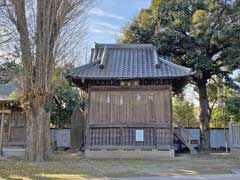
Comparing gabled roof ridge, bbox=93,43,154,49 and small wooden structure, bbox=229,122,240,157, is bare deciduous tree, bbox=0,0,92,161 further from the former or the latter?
small wooden structure, bbox=229,122,240,157

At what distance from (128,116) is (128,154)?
5.47 feet

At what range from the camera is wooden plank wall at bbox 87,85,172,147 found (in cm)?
1420

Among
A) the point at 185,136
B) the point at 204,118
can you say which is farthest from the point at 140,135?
the point at 204,118

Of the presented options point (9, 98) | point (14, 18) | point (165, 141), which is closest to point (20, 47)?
point (14, 18)

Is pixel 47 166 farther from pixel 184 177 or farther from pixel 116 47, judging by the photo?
pixel 116 47

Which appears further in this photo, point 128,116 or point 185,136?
point 185,136

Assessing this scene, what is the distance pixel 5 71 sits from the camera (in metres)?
9.71

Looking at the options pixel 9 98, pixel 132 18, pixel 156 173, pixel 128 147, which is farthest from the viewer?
pixel 132 18

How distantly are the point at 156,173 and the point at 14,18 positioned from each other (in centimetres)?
772

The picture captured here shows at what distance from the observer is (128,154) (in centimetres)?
1413

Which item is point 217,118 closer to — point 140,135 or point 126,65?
point 126,65

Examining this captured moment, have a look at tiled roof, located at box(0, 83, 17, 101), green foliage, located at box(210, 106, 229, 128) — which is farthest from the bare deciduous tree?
green foliage, located at box(210, 106, 229, 128)

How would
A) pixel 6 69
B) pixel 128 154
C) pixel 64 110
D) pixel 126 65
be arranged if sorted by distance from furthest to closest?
1. pixel 64 110
2. pixel 126 65
3. pixel 128 154
4. pixel 6 69

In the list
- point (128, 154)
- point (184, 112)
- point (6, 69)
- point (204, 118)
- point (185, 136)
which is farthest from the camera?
point (184, 112)
